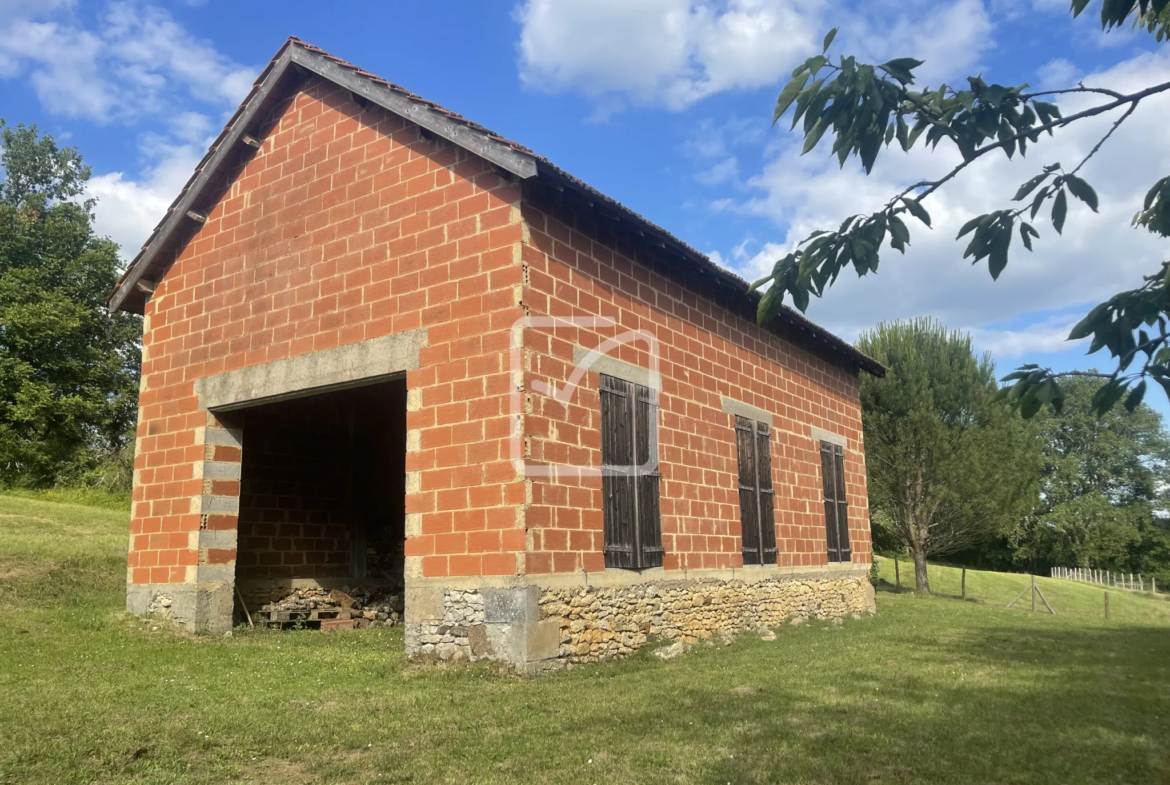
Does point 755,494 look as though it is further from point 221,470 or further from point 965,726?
point 221,470

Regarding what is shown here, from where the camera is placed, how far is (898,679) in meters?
8.05

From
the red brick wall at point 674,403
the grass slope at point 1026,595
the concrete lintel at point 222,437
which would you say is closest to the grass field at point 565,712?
the red brick wall at point 674,403

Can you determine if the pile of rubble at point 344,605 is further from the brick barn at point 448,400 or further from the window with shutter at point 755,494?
the window with shutter at point 755,494

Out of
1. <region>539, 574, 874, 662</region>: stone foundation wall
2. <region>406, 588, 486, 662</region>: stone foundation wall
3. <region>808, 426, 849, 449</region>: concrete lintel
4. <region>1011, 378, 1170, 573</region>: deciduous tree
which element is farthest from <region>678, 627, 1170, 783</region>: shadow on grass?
<region>1011, 378, 1170, 573</region>: deciduous tree

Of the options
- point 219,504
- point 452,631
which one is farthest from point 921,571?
point 219,504

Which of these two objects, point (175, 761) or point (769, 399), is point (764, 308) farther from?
point (769, 399)

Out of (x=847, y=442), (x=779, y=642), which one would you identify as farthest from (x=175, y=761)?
(x=847, y=442)

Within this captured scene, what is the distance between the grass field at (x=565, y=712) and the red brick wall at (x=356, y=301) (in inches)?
60.8

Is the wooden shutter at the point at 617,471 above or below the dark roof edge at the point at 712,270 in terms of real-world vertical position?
below

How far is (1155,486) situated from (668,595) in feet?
162

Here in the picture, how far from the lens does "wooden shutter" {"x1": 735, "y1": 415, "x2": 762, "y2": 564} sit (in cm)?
1214

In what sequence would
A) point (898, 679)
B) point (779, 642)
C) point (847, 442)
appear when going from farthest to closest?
point (847, 442) < point (779, 642) < point (898, 679)

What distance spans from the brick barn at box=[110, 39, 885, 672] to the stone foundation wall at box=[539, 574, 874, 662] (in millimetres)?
37

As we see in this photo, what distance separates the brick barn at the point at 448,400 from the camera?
856cm
